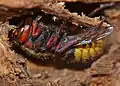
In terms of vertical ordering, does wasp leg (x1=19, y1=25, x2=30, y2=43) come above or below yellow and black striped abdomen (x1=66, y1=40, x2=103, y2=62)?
above

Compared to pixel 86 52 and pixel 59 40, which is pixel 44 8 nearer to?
pixel 59 40

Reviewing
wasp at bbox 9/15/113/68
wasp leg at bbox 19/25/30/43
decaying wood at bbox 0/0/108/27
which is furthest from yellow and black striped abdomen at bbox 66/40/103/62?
wasp leg at bbox 19/25/30/43

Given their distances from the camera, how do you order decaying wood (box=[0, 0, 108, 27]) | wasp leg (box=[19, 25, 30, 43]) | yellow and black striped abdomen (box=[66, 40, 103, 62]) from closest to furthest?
decaying wood (box=[0, 0, 108, 27]) → wasp leg (box=[19, 25, 30, 43]) → yellow and black striped abdomen (box=[66, 40, 103, 62])

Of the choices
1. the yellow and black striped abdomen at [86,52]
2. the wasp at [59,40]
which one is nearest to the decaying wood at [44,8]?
the wasp at [59,40]

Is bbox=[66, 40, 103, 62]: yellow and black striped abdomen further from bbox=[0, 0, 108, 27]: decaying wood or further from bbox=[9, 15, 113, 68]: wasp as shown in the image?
bbox=[0, 0, 108, 27]: decaying wood

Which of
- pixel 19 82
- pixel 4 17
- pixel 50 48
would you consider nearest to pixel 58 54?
pixel 50 48

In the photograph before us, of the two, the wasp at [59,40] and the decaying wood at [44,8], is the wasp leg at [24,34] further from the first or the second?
the decaying wood at [44,8]

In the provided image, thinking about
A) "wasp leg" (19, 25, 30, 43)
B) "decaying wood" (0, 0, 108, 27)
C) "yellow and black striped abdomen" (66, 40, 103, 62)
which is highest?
"decaying wood" (0, 0, 108, 27)

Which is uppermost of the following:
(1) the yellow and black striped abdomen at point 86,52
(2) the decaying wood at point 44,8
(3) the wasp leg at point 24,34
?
(2) the decaying wood at point 44,8
